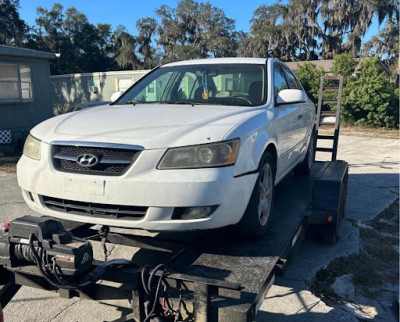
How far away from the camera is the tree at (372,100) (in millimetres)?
19406

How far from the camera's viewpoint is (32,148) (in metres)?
3.09

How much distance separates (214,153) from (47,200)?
50.6 inches

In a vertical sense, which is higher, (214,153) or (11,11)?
(11,11)

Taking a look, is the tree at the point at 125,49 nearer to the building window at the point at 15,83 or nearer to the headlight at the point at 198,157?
the building window at the point at 15,83

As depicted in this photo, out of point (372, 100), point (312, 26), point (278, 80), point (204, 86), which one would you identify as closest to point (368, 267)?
point (278, 80)

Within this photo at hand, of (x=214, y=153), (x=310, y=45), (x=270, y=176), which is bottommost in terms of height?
(x=270, y=176)

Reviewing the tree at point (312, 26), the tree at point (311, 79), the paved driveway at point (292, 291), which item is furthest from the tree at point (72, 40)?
the paved driveway at point (292, 291)

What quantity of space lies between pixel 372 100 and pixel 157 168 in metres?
19.1

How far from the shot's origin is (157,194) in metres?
2.59

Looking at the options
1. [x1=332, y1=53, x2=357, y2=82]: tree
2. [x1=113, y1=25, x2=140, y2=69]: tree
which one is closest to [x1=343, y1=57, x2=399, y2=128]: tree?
[x1=332, y1=53, x2=357, y2=82]: tree

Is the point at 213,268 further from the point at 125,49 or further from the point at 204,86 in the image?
the point at 125,49

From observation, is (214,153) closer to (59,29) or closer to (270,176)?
(270,176)

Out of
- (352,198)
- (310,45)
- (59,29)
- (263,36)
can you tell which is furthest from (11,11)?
(352,198)

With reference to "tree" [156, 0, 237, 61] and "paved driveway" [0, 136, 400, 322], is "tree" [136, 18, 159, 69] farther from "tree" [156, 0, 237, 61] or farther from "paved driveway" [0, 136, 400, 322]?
"paved driveway" [0, 136, 400, 322]
